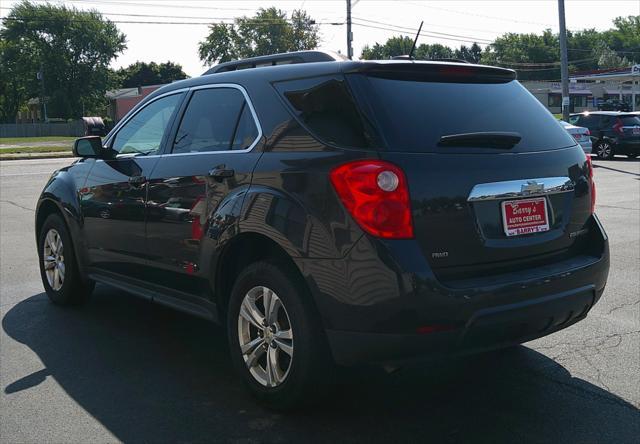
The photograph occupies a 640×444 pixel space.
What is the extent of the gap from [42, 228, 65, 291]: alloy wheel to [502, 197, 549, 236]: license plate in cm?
382

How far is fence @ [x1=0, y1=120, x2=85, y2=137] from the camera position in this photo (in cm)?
6412

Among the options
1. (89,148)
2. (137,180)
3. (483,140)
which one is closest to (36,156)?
(89,148)

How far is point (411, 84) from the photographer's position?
3475mm

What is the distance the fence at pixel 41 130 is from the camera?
64125 millimetres

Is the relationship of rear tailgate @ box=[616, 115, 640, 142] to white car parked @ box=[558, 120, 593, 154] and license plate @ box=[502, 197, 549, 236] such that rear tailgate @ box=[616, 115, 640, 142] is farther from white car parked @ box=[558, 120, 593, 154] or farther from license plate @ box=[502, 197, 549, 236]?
license plate @ box=[502, 197, 549, 236]

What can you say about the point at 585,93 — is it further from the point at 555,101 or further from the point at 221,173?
the point at 221,173

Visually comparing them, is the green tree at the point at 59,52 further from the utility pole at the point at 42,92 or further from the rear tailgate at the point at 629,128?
the rear tailgate at the point at 629,128

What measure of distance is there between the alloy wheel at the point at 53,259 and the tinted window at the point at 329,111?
9.94 ft

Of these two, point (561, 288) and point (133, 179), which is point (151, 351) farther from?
point (561, 288)

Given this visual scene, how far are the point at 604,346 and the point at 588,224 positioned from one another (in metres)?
1.17

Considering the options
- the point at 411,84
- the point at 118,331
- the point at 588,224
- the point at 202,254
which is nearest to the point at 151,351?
the point at 118,331

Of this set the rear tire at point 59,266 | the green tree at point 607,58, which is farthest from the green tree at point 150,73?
the rear tire at point 59,266

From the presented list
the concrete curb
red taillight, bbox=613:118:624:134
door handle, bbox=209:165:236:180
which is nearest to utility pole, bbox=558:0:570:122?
red taillight, bbox=613:118:624:134

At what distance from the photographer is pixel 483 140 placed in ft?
11.1
